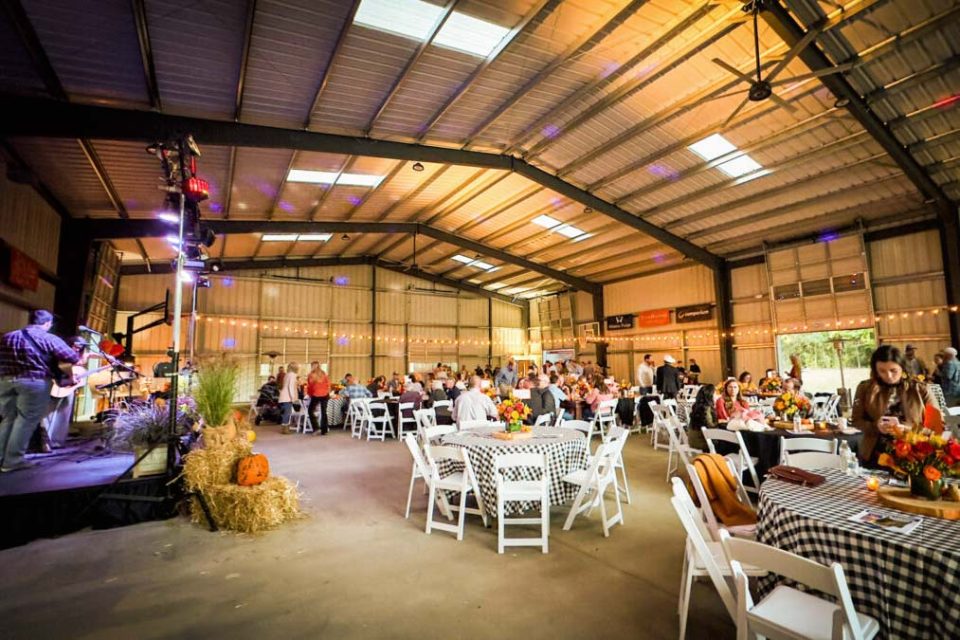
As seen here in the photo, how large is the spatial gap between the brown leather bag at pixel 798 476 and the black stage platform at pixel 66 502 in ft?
16.4

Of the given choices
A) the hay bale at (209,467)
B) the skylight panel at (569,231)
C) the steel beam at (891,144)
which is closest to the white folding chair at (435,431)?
the hay bale at (209,467)

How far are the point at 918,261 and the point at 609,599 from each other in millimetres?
11846

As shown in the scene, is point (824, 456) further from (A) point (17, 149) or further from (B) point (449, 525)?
(A) point (17, 149)

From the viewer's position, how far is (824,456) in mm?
2893

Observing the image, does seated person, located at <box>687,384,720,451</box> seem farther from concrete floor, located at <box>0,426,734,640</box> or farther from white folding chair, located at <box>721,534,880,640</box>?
white folding chair, located at <box>721,534,880,640</box>

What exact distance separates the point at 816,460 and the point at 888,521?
1.21m

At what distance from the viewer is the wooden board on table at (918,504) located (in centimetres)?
185

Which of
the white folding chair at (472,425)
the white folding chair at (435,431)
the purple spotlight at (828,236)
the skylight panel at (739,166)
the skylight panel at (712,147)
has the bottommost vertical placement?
the white folding chair at (435,431)

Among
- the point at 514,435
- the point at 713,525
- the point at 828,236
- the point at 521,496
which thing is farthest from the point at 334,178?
the point at 828,236

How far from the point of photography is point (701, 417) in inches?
203

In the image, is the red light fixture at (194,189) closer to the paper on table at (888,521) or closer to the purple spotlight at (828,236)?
the paper on table at (888,521)

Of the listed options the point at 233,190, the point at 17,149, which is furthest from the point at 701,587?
the point at 233,190

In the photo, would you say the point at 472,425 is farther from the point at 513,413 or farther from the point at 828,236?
the point at 828,236

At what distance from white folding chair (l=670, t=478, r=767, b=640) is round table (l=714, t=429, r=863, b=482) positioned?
2.21m
